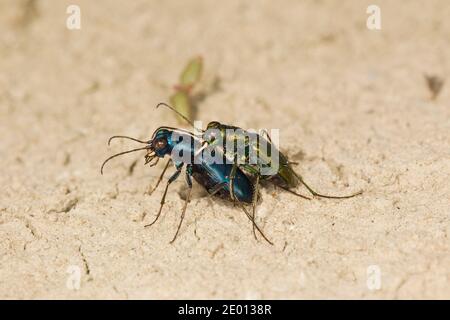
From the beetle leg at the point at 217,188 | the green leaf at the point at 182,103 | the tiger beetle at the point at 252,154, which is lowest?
the beetle leg at the point at 217,188

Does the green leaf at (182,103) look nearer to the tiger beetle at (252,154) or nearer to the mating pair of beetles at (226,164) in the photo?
the mating pair of beetles at (226,164)

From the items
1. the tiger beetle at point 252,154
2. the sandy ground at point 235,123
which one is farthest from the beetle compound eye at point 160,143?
the sandy ground at point 235,123

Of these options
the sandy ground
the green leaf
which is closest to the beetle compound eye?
the sandy ground

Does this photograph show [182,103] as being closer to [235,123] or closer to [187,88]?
[187,88]

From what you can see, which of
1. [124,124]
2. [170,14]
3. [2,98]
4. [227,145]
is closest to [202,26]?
[170,14]
